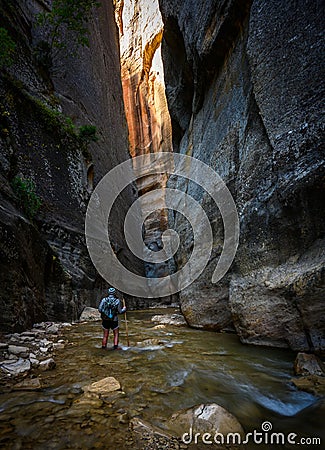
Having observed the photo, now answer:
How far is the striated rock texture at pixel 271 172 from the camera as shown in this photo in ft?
13.9

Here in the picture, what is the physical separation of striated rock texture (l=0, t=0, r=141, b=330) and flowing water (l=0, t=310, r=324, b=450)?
8.63 feet

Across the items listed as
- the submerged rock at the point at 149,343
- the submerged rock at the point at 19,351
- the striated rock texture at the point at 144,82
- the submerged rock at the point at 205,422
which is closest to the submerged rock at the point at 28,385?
the submerged rock at the point at 19,351

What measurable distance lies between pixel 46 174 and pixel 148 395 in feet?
34.9

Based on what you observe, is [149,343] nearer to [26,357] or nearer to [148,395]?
[26,357]

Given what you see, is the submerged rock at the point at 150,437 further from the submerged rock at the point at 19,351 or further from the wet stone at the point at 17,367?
the submerged rock at the point at 19,351

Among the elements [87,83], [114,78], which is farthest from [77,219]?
[114,78]

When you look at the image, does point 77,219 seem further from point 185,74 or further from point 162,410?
point 162,410

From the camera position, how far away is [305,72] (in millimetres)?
4453

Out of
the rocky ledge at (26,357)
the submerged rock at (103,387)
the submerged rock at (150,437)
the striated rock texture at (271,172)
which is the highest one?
the striated rock texture at (271,172)

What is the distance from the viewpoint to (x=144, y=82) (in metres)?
43.7

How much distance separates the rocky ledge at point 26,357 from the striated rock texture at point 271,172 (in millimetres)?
3828

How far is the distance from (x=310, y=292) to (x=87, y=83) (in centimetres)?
2184

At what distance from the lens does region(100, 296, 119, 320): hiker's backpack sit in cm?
570

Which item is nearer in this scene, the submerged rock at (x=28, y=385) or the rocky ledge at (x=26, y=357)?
the submerged rock at (x=28, y=385)
